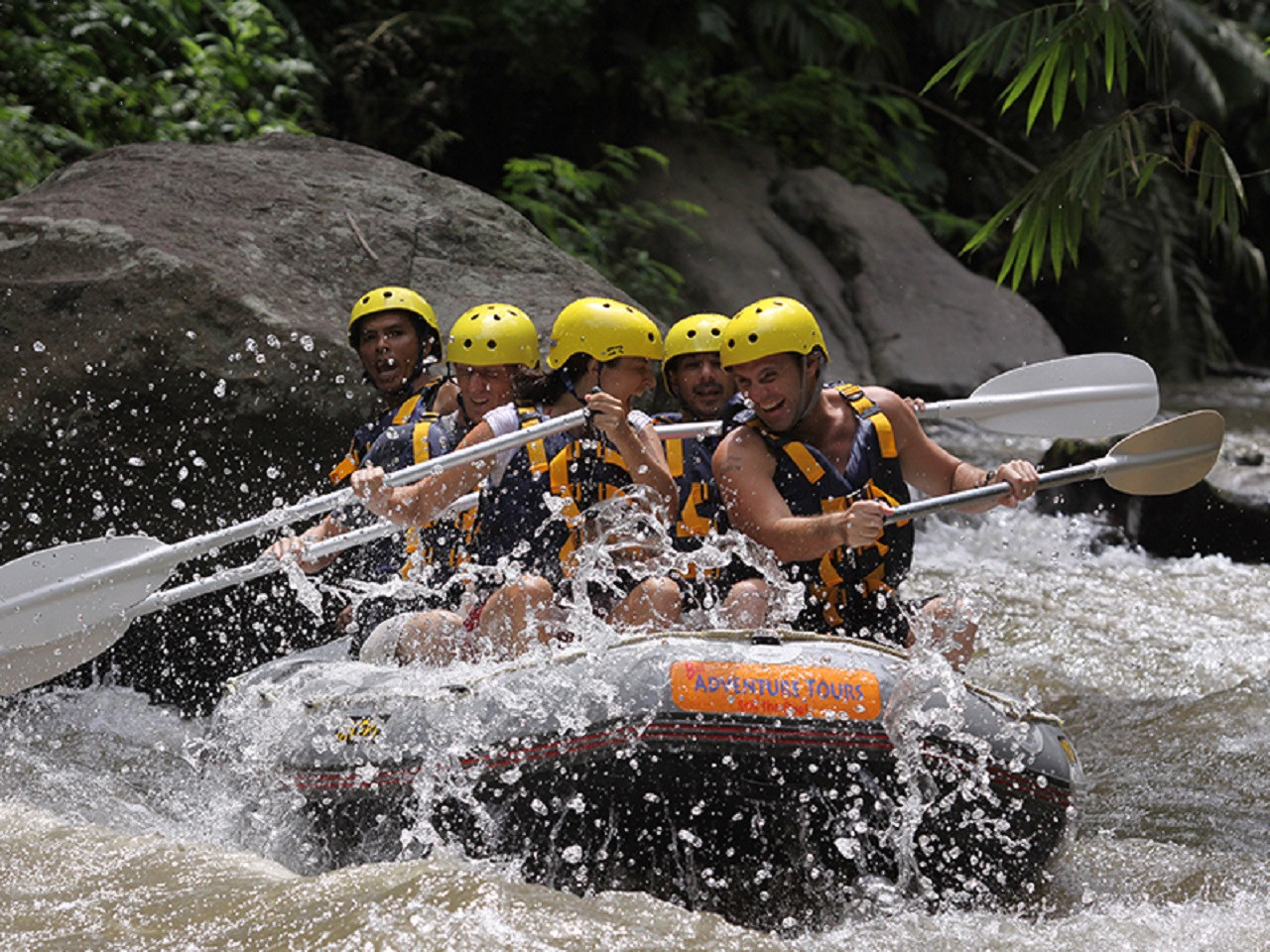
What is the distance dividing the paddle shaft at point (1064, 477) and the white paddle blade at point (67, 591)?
2.45 metres

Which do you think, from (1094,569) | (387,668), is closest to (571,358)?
(387,668)

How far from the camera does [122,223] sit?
5742 millimetres


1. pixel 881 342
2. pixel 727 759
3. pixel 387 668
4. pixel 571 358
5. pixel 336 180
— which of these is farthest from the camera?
pixel 881 342

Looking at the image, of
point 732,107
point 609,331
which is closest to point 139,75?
point 732,107

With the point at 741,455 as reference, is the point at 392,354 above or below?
above

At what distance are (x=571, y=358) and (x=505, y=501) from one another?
470 mm

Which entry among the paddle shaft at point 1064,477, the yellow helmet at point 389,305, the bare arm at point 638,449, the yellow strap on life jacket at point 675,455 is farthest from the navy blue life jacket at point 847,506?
the yellow helmet at point 389,305

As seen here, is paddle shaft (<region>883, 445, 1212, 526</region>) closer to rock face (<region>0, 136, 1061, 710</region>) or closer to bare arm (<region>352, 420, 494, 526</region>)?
bare arm (<region>352, 420, 494, 526</region>)

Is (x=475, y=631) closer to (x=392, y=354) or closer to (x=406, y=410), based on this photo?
(x=406, y=410)

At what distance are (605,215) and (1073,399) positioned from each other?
21.2 ft

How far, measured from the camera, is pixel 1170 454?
4.62m

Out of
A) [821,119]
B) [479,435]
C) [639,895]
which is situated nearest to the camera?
[639,895]

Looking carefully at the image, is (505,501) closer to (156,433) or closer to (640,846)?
(640,846)

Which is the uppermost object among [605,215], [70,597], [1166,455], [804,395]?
[804,395]
